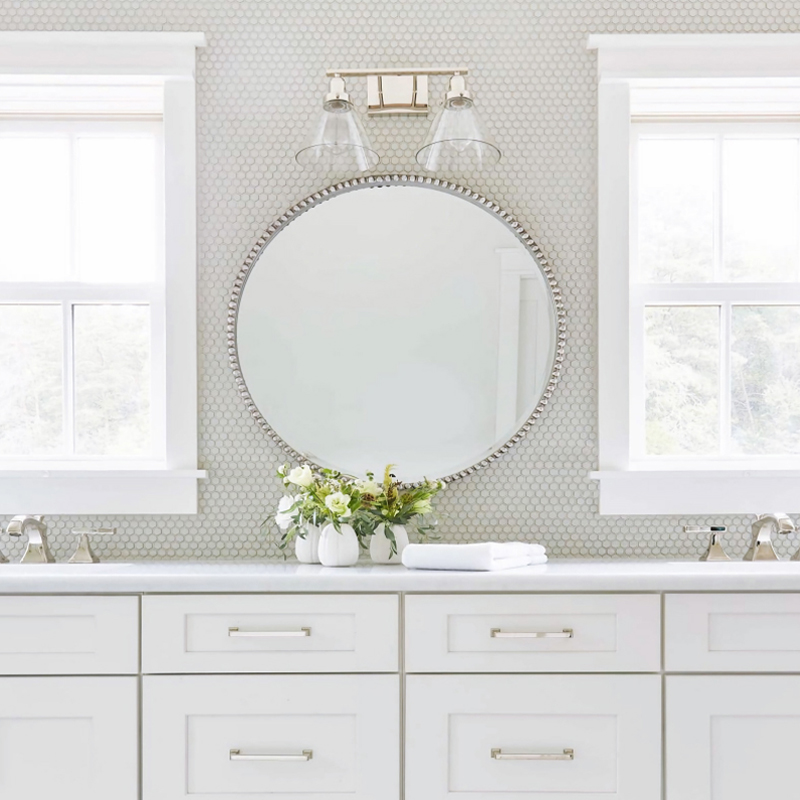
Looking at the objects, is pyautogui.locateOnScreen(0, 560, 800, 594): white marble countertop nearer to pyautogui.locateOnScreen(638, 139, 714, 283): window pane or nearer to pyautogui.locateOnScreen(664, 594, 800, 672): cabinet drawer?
pyautogui.locateOnScreen(664, 594, 800, 672): cabinet drawer

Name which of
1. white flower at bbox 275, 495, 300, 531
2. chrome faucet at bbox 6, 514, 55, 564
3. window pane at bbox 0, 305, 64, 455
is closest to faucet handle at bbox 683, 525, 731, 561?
white flower at bbox 275, 495, 300, 531

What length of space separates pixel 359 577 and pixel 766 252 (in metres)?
1.61

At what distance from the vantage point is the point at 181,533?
240cm

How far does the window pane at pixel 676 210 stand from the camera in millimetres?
2617

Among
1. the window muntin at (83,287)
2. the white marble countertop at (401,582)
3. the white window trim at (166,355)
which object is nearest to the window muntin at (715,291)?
the white marble countertop at (401,582)

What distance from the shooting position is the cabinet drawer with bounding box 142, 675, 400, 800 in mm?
1904

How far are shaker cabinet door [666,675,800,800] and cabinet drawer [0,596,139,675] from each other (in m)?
1.19

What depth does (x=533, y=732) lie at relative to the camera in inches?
75.4

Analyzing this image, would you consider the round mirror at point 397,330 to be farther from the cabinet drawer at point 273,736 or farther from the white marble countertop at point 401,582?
the cabinet drawer at point 273,736

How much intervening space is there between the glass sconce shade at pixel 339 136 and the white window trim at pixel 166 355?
42cm

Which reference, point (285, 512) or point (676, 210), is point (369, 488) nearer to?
point (285, 512)

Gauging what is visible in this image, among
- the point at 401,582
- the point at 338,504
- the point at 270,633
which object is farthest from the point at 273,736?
the point at 338,504

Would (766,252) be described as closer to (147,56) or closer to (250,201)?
(250,201)

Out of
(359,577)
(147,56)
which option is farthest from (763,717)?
(147,56)
